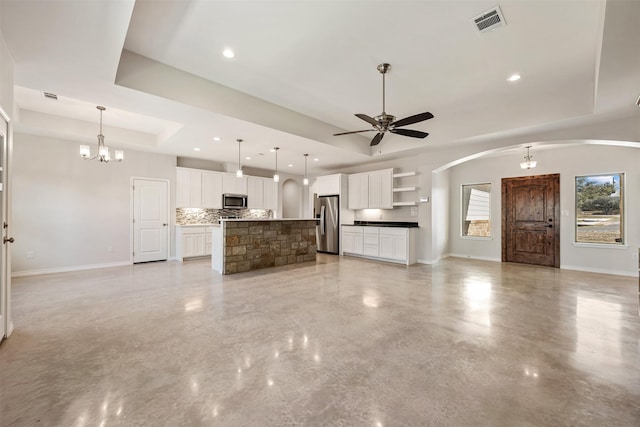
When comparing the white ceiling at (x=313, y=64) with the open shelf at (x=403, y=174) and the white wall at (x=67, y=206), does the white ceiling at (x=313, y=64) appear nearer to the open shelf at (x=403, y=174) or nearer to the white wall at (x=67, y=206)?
the white wall at (x=67, y=206)

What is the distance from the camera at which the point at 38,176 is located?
5.26 metres

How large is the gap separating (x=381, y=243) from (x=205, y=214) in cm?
509

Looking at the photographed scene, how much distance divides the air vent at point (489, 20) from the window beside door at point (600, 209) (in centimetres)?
520

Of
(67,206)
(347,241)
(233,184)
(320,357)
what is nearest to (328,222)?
(347,241)

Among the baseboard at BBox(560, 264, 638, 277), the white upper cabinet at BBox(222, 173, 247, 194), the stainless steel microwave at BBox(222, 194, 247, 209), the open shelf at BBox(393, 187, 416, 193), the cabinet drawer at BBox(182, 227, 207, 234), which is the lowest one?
the baseboard at BBox(560, 264, 638, 277)

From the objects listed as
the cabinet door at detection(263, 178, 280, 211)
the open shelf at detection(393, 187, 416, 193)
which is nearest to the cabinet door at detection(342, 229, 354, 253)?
the open shelf at detection(393, 187, 416, 193)

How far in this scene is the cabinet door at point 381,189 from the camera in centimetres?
708

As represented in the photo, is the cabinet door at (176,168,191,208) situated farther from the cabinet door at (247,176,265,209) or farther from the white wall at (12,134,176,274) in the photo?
the cabinet door at (247,176,265,209)

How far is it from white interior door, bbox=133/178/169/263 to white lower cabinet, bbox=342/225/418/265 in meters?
4.83

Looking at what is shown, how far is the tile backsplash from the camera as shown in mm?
7360

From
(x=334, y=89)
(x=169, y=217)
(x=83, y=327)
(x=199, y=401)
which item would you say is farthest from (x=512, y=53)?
(x=169, y=217)

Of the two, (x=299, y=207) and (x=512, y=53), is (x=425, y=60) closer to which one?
(x=512, y=53)

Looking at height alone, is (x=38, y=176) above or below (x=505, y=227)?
above

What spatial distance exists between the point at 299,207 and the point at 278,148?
4588 millimetres
